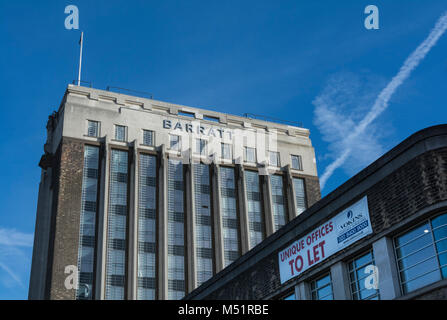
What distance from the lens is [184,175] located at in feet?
235

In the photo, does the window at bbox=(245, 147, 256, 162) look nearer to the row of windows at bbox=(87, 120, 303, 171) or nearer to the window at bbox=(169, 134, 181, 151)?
the row of windows at bbox=(87, 120, 303, 171)

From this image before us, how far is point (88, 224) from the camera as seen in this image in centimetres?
6384

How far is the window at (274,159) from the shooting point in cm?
7712

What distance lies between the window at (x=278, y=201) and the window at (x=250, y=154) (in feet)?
10.6

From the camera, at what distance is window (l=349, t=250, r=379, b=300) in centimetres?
2072

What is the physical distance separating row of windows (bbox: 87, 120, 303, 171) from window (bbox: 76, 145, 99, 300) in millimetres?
2800

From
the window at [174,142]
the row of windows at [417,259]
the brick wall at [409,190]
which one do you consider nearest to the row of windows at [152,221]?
the window at [174,142]

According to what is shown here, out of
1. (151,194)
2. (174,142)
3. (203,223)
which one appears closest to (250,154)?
(174,142)

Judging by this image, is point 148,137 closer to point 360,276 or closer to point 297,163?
point 297,163

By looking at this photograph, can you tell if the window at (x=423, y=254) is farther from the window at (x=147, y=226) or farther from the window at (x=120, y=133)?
the window at (x=120, y=133)

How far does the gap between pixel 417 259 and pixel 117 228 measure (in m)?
48.9

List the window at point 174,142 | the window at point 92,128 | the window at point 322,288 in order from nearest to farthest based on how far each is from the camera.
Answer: the window at point 322,288 < the window at point 92,128 < the window at point 174,142

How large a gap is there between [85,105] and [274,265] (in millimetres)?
49484
